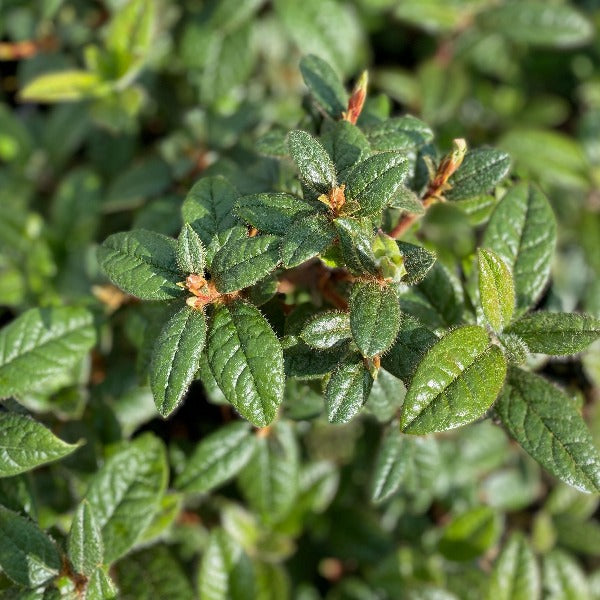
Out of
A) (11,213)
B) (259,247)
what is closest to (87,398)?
(11,213)

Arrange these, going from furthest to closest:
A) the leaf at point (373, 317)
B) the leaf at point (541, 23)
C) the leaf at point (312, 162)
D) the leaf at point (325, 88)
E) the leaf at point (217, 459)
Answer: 1. the leaf at point (541, 23)
2. the leaf at point (217, 459)
3. the leaf at point (325, 88)
4. the leaf at point (312, 162)
5. the leaf at point (373, 317)

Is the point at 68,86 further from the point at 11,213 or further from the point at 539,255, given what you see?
the point at 539,255

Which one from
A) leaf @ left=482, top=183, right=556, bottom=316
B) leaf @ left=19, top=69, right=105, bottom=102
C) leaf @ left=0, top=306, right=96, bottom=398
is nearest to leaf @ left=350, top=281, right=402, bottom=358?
leaf @ left=482, top=183, right=556, bottom=316

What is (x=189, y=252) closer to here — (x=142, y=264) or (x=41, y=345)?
(x=142, y=264)

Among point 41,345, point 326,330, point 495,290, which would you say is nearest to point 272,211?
point 326,330

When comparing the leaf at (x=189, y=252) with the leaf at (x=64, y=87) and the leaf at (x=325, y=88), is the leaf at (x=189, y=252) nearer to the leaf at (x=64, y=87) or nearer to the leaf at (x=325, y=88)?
the leaf at (x=325, y=88)

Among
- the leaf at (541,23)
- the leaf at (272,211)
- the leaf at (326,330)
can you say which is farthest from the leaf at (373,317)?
the leaf at (541,23)
